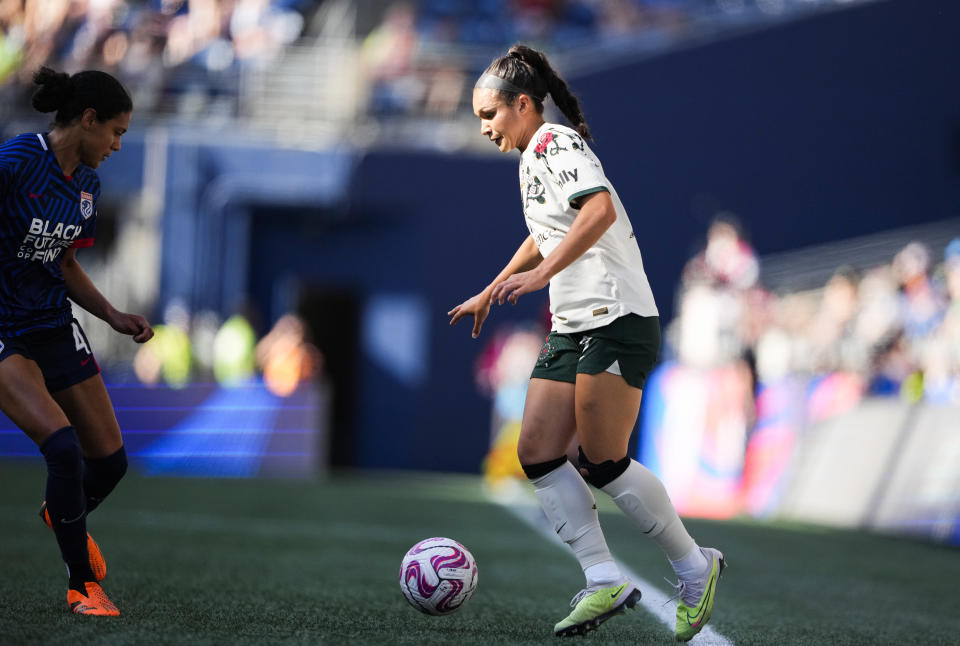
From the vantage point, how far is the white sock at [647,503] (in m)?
4.71

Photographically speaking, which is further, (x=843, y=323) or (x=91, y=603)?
(x=843, y=323)

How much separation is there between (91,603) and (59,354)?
0.90 m

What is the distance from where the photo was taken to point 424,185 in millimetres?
21984

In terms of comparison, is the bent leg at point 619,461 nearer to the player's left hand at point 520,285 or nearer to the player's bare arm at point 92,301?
the player's left hand at point 520,285

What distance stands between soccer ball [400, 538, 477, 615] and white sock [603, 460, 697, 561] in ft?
2.19

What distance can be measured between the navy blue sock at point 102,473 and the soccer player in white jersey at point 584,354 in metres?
1.51

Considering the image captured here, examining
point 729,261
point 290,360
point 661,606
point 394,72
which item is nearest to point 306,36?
point 394,72

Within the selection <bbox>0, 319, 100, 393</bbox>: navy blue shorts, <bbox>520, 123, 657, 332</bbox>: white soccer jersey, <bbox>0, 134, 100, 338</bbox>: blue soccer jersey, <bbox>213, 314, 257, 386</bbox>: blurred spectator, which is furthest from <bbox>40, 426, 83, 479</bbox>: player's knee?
<bbox>213, 314, 257, 386</bbox>: blurred spectator

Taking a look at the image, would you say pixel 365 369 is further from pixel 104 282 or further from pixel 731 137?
pixel 731 137

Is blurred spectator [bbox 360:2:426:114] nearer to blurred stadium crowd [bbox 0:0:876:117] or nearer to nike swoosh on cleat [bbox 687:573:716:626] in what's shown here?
blurred stadium crowd [bbox 0:0:876:117]

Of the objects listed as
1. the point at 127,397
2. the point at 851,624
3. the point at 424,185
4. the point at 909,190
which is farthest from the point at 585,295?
the point at 909,190

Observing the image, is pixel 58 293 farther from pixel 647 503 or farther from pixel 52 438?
pixel 647 503

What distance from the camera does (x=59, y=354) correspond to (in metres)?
4.78

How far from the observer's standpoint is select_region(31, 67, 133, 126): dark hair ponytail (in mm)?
4645
